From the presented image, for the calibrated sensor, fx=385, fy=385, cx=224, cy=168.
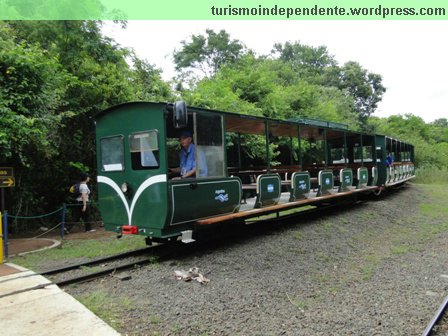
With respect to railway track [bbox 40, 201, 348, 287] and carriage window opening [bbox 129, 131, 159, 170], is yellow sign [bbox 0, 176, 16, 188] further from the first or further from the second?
carriage window opening [bbox 129, 131, 159, 170]

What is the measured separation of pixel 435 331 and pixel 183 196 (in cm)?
383

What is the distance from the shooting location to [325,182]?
10.7m

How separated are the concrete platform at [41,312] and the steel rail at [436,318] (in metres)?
3.08

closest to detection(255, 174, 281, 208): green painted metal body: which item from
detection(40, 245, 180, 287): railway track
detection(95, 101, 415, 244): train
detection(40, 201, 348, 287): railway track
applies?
detection(95, 101, 415, 244): train

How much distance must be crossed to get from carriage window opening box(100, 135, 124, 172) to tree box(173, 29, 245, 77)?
1267 inches

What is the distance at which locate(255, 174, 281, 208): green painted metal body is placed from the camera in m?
8.03

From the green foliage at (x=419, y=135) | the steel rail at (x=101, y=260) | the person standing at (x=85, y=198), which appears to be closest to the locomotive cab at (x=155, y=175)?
the steel rail at (x=101, y=260)

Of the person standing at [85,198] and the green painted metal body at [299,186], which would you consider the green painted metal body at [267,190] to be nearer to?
the green painted metal body at [299,186]

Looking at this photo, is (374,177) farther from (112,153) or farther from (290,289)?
(112,153)

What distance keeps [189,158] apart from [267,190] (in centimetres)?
229

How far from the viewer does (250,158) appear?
16031mm

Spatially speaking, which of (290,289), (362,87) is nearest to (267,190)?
(290,289)

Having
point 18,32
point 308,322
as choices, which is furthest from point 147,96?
point 308,322

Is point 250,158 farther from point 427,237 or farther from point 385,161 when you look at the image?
point 427,237
